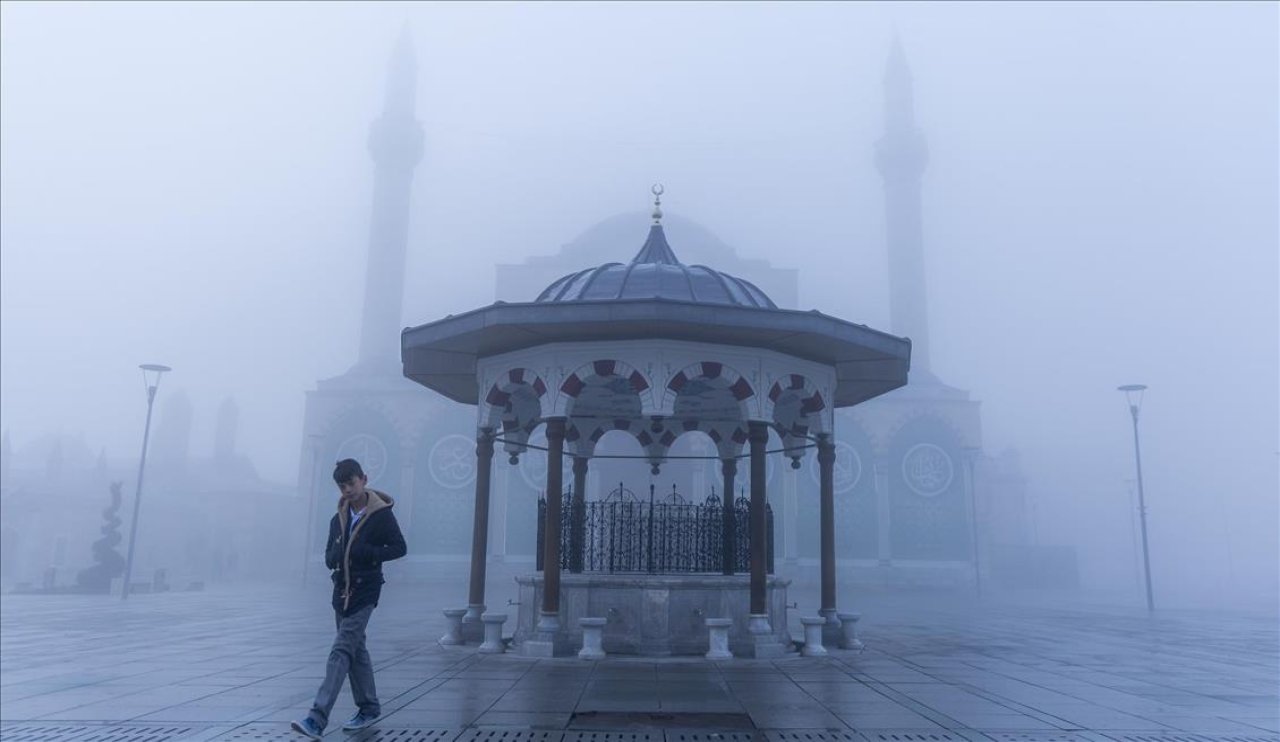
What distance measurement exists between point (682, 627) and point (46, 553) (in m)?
48.0

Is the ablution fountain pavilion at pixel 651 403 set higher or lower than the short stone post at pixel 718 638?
higher

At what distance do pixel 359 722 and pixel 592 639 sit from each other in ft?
15.2

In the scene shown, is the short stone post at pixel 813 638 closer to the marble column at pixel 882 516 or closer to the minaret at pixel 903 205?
the marble column at pixel 882 516

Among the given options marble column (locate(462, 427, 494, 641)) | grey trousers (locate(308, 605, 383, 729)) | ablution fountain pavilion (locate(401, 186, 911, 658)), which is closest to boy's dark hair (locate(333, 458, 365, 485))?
grey trousers (locate(308, 605, 383, 729))

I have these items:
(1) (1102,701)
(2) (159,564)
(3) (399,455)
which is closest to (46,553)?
(2) (159,564)

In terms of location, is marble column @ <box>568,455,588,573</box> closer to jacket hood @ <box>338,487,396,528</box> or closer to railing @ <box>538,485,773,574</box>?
railing @ <box>538,485,773,574</box>

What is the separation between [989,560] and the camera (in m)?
40.2

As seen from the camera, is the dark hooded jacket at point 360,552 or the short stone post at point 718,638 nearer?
the dark hooded jacket at point 360,552

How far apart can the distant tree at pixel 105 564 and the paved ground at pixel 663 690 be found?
70.0 feet

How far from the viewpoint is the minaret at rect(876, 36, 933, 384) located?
4434 cm

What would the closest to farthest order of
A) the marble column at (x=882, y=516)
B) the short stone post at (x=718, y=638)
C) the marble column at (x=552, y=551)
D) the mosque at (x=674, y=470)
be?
1. the short stone post at (x=718, y=638)
2. the marble column at (x=552, y=551)
3. the mosque at (x=674, y=470)
4. the marble column at (x=882, y=516)

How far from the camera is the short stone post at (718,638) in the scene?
10.9 metres

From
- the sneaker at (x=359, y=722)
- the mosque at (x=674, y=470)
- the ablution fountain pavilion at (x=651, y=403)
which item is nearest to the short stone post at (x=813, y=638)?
the ablution fountain pavilion at (x=651, y=403)

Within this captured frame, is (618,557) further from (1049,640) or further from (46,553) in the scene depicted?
(46,553)
